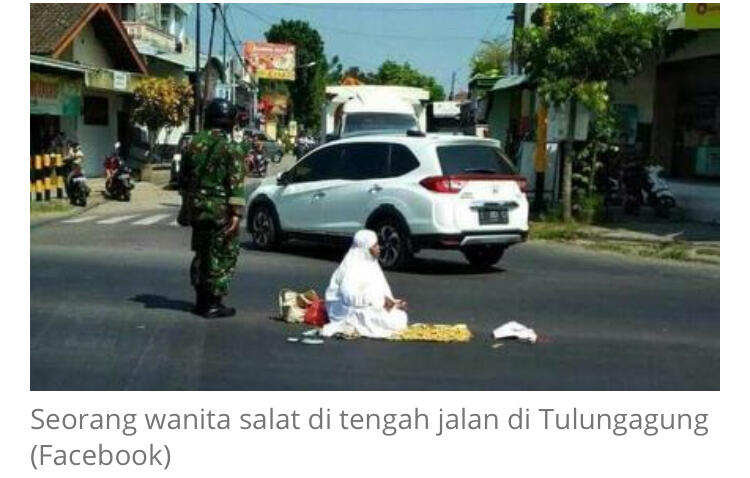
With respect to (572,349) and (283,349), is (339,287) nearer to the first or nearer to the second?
(283,349)

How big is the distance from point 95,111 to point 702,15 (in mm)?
20428

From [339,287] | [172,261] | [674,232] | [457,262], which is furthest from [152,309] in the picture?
[674,232]

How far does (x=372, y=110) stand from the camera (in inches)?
956

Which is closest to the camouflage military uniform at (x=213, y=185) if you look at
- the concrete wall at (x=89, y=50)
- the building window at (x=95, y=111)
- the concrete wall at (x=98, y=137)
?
the concrete wall at (x=98, y=137)

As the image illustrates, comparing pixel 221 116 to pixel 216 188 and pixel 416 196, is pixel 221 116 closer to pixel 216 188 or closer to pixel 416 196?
pixel 216 188

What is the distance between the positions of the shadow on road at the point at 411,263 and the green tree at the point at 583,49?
551 centimetres

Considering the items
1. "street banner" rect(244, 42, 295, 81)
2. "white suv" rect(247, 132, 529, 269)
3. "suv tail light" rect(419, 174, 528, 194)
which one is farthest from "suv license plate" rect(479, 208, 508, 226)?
"street banner" rect(244, 42, 295, 81)

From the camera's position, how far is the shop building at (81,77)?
23844 millimetres

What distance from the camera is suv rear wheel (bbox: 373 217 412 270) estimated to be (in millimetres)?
11375

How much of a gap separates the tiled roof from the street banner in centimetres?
3726

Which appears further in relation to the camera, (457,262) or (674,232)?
(674,232)

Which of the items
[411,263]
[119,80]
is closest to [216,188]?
[411,263]

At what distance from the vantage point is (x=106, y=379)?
242 inches

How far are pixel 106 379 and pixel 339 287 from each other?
7.00ft
